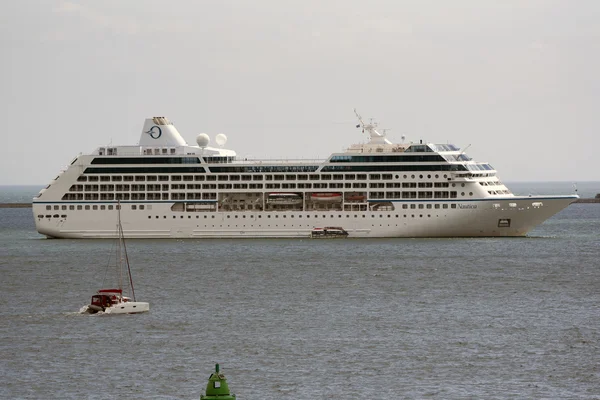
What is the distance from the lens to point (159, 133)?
332 ft

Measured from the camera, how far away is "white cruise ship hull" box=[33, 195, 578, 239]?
96062 mm

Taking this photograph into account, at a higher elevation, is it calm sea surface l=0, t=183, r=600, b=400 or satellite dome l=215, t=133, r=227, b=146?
satellite dome l=215, t=133, r=227, b=146

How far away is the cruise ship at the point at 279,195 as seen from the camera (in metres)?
96.3

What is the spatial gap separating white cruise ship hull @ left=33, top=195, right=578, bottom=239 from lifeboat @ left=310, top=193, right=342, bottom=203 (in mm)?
1386

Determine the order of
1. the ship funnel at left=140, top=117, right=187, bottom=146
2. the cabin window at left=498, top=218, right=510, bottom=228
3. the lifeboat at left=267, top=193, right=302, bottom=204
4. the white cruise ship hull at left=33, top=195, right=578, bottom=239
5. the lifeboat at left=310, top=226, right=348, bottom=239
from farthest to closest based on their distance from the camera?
the ship funnel at left=140, top=117, right=187, bottom=146 < the lifeboat at left=267, top=193, right=302, bottom=204 < the lifeboat at left=310, top=226, right=348, bottom=239 < the cabin window at left=498, top=218, right=510, bottom=228 < the white cruise ship hull at left=33, top=195, right=578, bottom=239

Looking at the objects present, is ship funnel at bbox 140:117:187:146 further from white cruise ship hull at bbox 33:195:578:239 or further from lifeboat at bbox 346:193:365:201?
lifeboat at bbox 346:193:365:201

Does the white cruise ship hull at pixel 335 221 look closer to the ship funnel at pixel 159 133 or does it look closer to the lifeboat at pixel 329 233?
the lifeboat at pixel 329 233

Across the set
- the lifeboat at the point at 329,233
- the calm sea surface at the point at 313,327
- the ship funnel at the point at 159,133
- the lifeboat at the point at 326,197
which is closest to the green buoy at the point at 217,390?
the calm sea surface at the point at 313,327

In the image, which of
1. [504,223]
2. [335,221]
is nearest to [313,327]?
[335,221]

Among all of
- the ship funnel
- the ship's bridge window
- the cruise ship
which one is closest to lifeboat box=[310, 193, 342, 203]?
the cruise ship

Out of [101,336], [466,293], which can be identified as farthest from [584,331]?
[101,336]

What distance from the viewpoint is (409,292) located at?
2464 inches

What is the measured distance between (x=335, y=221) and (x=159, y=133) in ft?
56.4

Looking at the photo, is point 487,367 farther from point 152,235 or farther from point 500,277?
point 152,235
